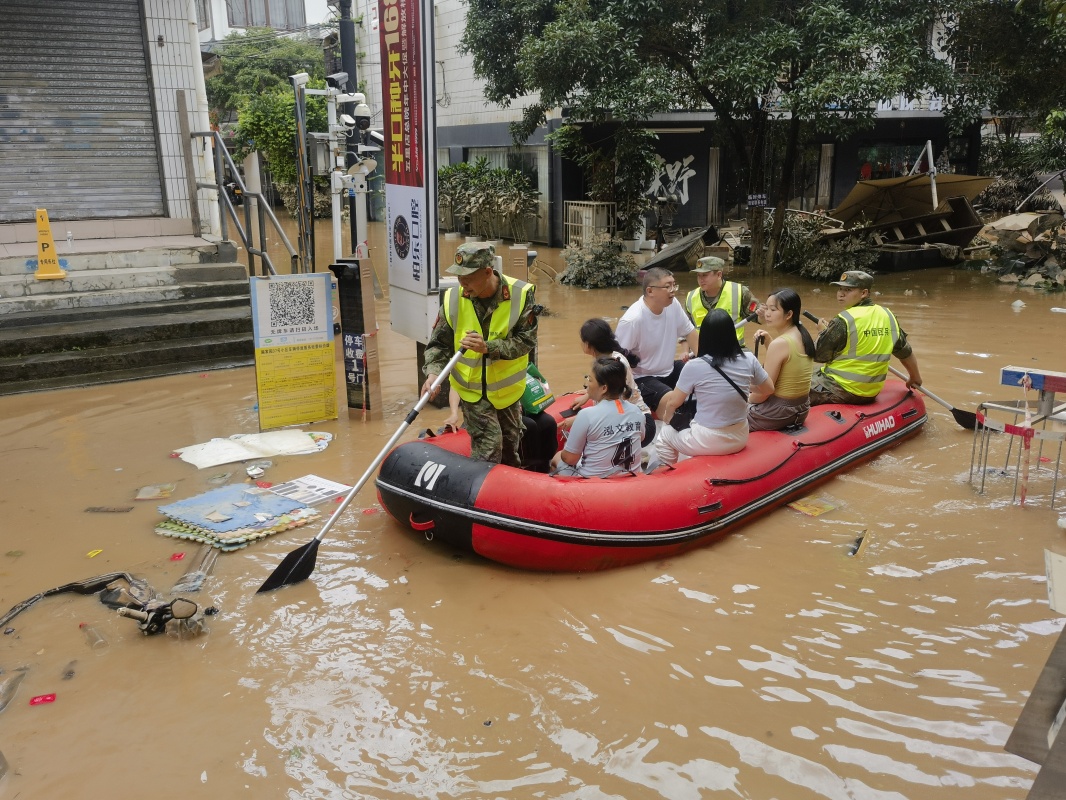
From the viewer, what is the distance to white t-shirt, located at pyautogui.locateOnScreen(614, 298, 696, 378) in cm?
620

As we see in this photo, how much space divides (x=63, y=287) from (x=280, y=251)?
398 inches

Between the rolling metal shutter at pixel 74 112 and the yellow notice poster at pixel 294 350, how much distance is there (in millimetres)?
5001

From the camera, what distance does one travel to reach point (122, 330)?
868 centimetres

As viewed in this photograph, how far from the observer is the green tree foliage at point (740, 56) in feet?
38.0

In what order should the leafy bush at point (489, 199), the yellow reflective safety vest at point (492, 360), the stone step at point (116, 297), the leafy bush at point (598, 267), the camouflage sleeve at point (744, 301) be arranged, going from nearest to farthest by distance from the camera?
the yellow reflective safety vest at point (492, 360), the camouflage sleeve at point (744, 301), the stone step at point (116, 297), the leafy bush at point (598, 267), the leafy bush at point (489, 199)

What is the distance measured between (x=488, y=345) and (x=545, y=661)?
172 cm

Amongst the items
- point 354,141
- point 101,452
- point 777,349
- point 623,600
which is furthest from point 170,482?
point 354,141

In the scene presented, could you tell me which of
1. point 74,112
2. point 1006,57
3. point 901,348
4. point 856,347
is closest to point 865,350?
point 856,347

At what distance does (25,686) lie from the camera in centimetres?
374

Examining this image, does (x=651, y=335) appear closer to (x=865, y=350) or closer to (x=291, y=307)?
(x=865, y=350)

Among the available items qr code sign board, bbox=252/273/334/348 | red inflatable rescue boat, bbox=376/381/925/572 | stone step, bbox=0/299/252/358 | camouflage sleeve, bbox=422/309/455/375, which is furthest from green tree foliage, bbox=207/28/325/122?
red inflatable rescue boat, bbox=376/381/925/572

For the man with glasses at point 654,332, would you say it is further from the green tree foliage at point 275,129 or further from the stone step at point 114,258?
the green tree foliage at point 275,129

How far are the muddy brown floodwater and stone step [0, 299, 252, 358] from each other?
8.62 feet

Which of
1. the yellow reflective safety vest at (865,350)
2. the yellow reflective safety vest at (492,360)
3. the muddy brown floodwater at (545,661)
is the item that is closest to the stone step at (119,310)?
the muddy brown floodwater at (545,661)
